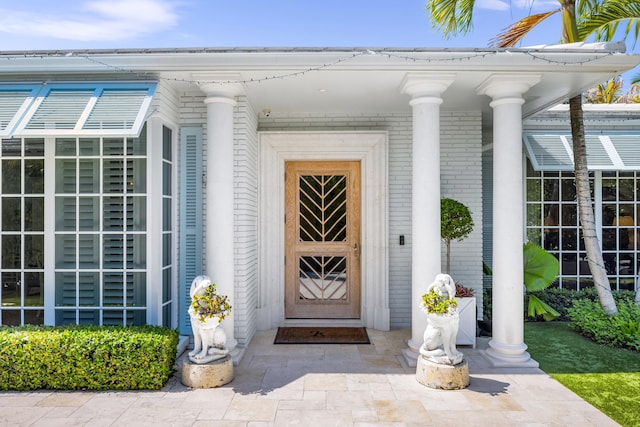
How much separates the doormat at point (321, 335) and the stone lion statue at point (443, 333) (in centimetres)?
141

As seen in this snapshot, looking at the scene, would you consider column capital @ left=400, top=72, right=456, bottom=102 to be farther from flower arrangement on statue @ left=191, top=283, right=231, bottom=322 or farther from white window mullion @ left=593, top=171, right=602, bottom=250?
white window mullion @ left=593, top=171, right=602, bottom=250

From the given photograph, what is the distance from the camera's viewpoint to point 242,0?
6.17 metres

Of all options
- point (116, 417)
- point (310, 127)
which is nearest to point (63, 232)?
point (116, 417)

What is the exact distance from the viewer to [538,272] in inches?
225

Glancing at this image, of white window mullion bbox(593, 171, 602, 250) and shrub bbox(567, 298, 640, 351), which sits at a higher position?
white window mullion bbox(593, 171, 602, 250)

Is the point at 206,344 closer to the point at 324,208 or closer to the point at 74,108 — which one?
the point at 74,108

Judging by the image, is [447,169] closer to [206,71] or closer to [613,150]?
[613,150]

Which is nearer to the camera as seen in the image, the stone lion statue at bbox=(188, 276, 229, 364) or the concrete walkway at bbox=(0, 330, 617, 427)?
the concrete walkway at bbox=(0, 330, 617, 427)

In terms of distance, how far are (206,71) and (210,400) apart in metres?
3.17

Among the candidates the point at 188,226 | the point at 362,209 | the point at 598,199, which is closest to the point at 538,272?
the point at 598,199

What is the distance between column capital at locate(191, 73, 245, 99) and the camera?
170 inches

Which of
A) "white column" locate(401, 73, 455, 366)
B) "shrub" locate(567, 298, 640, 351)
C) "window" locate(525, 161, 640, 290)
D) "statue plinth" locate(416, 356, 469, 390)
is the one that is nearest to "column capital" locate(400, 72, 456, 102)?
"white column" locate(401, 73, 455, 366)

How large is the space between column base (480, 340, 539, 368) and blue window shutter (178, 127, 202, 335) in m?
3.53

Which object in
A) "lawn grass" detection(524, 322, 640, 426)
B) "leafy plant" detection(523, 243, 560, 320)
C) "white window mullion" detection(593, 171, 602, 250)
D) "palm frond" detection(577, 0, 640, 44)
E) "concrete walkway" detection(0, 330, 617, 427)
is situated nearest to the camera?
"concrete walkway" detection(0, 330, 617, 427)
